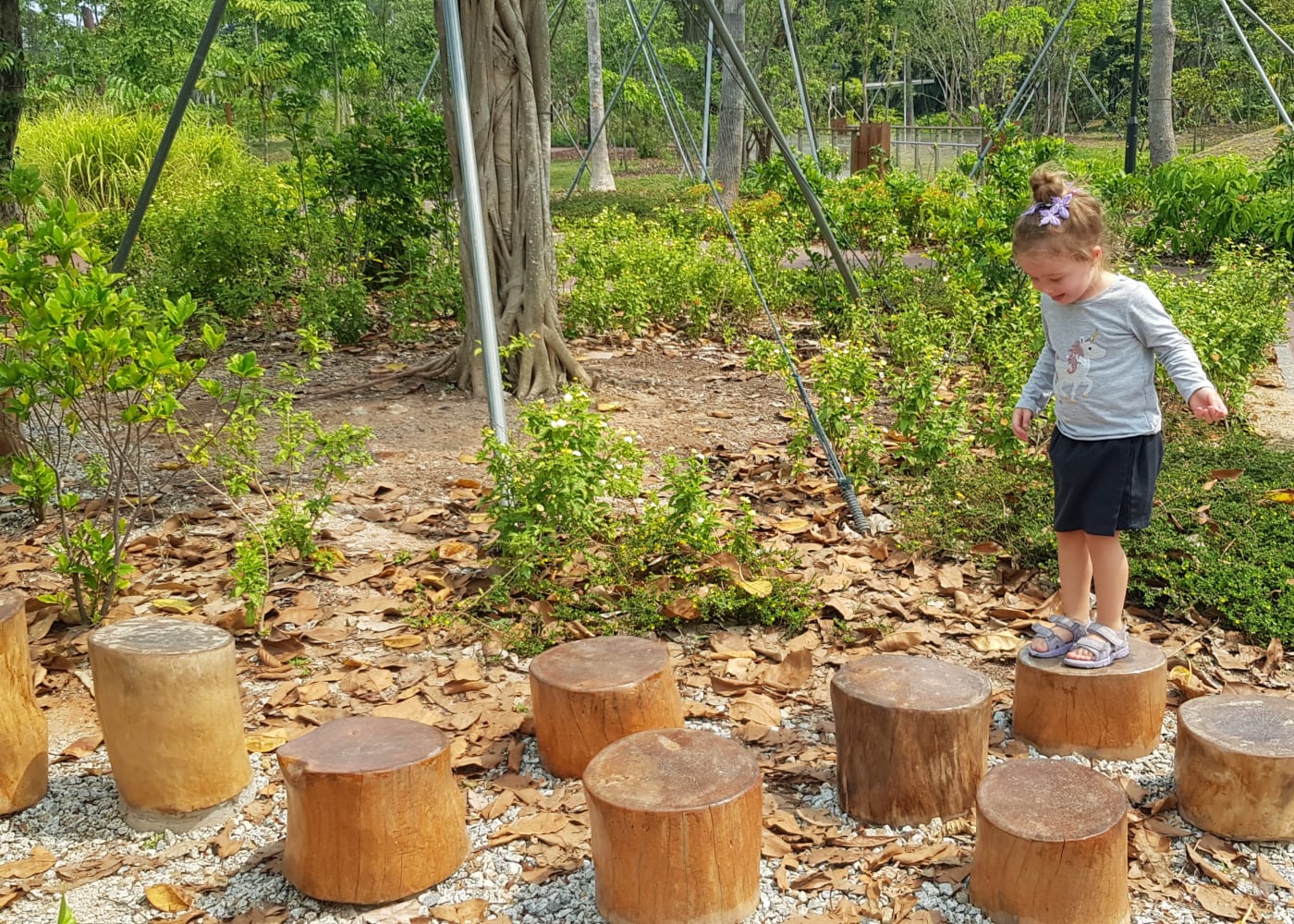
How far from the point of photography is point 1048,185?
2.90 m

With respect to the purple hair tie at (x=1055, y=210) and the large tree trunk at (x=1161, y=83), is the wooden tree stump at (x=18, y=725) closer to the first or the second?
the purple hair tie at (x=1055, y=210)

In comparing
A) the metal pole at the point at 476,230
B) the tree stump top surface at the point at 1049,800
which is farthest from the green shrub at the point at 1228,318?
the tree stump top surface at the point at 1049,800

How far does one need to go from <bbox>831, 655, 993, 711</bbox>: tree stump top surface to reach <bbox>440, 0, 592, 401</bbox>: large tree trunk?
129 inches

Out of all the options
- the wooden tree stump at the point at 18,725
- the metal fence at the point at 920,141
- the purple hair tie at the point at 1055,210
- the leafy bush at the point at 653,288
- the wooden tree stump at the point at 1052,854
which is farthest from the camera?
the metal fence at the point at 920,141

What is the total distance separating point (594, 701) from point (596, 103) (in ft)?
62.1

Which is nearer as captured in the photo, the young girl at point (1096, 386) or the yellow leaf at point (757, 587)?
the young girl at point (1096, 386)

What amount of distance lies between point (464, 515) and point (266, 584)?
1.08m

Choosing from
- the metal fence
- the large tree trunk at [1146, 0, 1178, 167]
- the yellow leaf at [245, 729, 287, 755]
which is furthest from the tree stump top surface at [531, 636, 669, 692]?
the metal fence

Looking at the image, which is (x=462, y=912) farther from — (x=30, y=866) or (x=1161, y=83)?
(x=1161, y=83)

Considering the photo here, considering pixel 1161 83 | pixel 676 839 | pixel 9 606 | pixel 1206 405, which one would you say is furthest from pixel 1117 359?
pixel 1161 83

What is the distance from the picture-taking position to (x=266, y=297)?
→ 7207mm

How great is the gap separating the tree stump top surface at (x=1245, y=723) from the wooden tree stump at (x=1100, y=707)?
0.19 metres

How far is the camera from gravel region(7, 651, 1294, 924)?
7.84 feet

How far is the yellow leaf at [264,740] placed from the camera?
2990 millimetres
